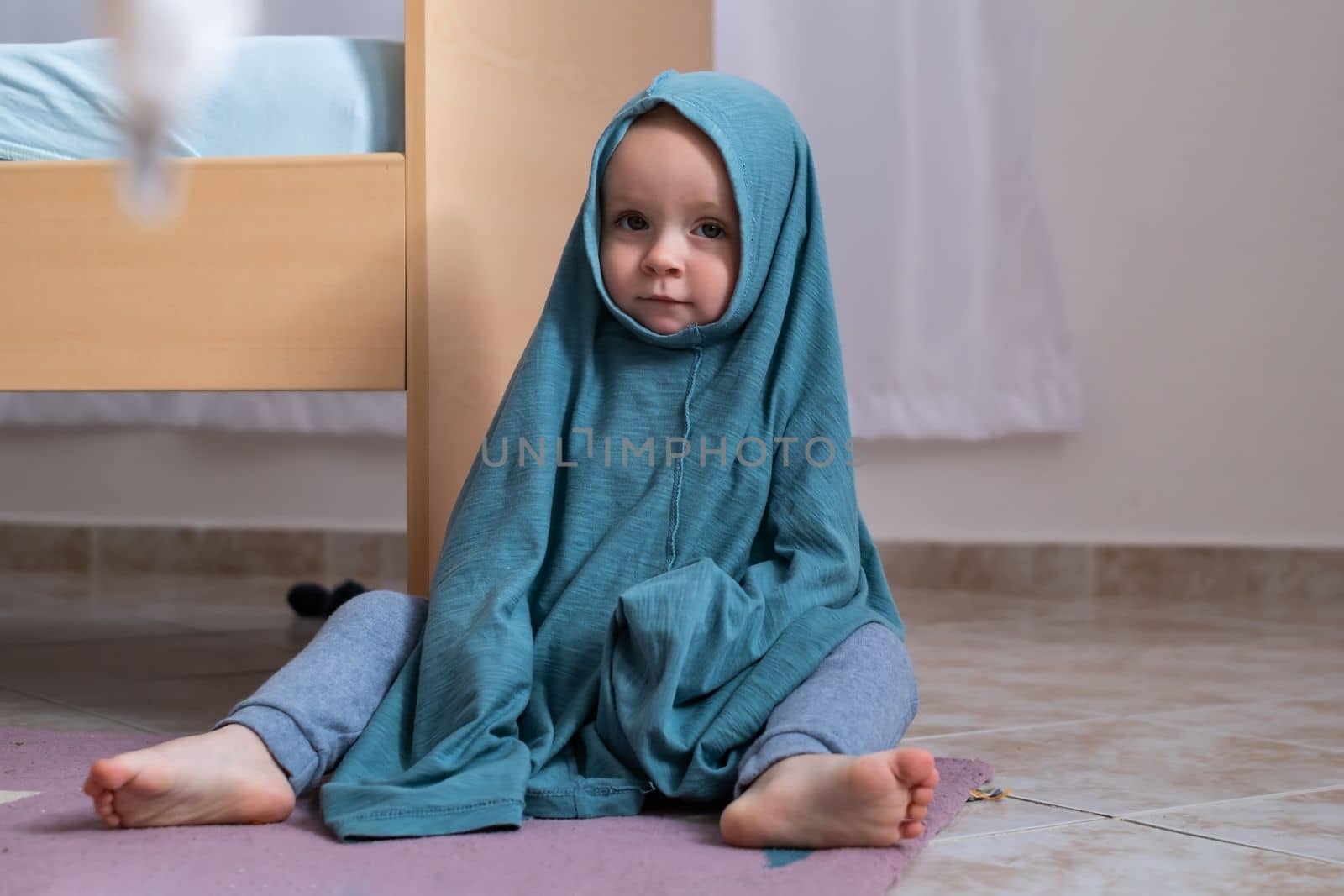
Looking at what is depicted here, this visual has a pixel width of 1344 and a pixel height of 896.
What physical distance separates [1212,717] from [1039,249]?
3.57 ft

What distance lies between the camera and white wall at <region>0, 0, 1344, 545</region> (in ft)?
6.64

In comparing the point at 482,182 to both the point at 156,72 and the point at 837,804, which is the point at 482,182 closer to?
the point at 837,804

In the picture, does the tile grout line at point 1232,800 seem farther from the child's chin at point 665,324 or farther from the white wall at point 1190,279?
the white wall at point 1190,279

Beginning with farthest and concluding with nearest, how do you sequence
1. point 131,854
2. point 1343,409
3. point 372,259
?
point 1343,409 < point 372,259 < point 131,854

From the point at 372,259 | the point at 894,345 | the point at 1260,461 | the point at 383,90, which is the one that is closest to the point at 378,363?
the point at 372,259

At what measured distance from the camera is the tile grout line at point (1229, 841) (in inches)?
28.3

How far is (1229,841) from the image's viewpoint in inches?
29.7

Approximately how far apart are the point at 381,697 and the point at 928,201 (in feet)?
4.91

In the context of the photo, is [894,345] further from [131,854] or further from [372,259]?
[131,854]

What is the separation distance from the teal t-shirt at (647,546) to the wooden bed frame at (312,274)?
112mm

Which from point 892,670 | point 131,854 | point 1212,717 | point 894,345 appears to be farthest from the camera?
point 894,345

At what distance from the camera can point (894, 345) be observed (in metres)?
2.17

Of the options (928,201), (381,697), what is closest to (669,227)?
(381,697)

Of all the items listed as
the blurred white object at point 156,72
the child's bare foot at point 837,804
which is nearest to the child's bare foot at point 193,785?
the child's bare foot at point 837,804
